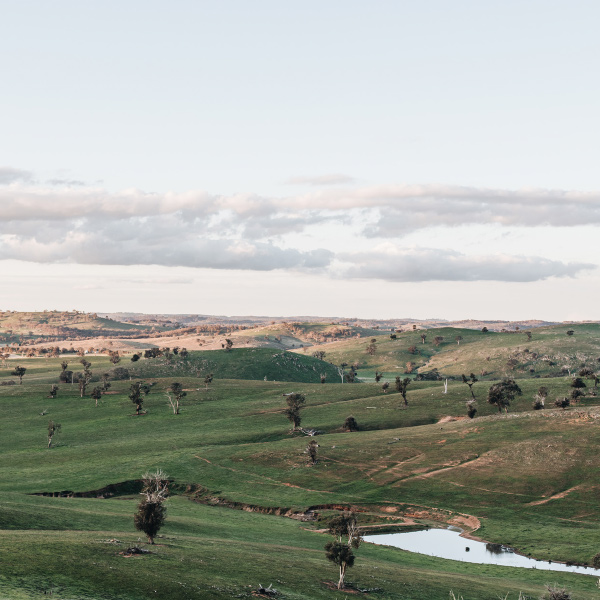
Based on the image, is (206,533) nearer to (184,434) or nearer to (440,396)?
(184,434)

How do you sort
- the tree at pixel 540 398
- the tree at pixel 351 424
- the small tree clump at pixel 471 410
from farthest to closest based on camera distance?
the tree at pixel 540 398 < the small tree clump at pixel 471 410 < the tree at pixel 351 424

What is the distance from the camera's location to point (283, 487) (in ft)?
368

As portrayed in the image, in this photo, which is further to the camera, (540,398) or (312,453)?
(540,398)

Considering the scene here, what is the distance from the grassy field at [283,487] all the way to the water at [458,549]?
2.45 m

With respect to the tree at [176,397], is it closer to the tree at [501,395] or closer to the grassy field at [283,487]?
the grassy field at [283,487]

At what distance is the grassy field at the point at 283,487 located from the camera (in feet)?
180

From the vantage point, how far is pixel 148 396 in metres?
195

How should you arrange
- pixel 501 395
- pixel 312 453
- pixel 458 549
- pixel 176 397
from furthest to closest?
pixel 176 397
pixel 501 395
pixel 312 453
pixel 458 549

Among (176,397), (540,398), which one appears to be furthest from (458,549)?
(176,397)

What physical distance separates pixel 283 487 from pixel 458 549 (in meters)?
36.0

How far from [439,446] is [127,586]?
88.9 meters

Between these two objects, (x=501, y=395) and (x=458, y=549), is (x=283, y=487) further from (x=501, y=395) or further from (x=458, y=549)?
(x=501, y=395)

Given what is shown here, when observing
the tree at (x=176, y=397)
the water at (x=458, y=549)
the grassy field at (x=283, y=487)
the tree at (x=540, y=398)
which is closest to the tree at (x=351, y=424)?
the grassy field at (x=283, y=487)

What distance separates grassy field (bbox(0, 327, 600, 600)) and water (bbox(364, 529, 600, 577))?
245 centimetres
